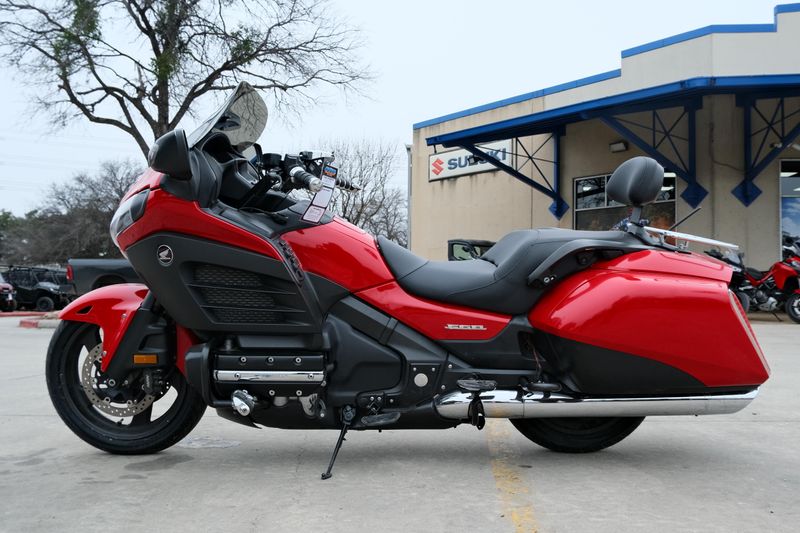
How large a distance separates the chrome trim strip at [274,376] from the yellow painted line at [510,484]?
1031 mm

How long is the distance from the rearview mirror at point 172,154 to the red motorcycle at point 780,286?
13.2 meters

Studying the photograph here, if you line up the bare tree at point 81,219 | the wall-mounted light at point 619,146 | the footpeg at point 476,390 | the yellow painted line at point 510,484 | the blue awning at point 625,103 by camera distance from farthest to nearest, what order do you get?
the bare tree at point 81,219
the wall-mounted light at point 619,146
the blue awning at point 625,103
the footpeg at point 476,390
the yellow painted line at point 510,484

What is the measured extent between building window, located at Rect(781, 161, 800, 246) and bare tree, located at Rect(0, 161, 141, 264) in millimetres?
43694

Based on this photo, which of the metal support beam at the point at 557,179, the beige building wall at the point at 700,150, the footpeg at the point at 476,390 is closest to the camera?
the footpeg at the point at 476,390

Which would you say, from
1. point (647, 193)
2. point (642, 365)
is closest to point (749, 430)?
point (642, 365)

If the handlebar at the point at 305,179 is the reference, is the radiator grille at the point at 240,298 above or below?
below

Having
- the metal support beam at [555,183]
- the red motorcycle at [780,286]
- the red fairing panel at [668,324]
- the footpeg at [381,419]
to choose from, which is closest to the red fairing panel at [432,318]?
the red fairing panel at [668,324]

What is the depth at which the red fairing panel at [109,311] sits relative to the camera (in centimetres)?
400

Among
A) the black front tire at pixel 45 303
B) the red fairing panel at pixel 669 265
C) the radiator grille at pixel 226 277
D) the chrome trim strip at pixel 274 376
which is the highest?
the red fairing panel at pixel 669 265

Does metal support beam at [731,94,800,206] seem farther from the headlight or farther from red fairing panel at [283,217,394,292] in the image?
the headlight

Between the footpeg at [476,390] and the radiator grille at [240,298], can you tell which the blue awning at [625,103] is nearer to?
the footpeg at [476,390]

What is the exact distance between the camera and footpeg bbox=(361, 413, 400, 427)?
12.0ft

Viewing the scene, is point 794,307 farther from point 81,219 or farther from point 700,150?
point 81,219

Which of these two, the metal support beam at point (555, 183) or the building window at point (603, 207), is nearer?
the building window at point (603, 207)
